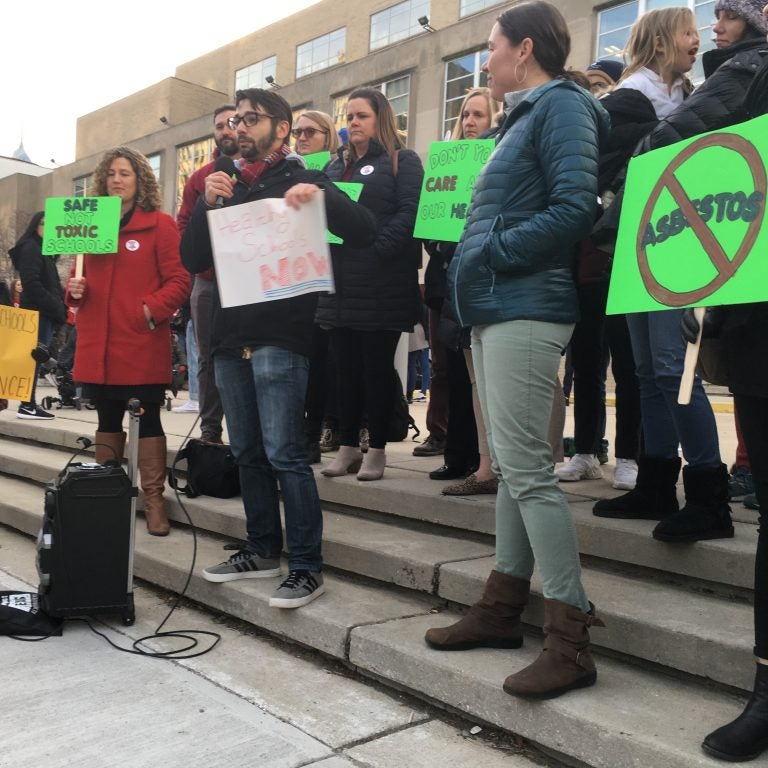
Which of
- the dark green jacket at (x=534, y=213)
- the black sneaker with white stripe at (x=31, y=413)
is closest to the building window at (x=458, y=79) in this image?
the black sneaker with white stripe at (x=31, y=413)

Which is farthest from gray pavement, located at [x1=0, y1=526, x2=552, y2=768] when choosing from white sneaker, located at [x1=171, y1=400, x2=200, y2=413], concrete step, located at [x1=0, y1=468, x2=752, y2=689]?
white sneaker, located at [x1=171, y1=400, x2=200, y2=413]

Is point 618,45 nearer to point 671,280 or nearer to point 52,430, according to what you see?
point 52,430

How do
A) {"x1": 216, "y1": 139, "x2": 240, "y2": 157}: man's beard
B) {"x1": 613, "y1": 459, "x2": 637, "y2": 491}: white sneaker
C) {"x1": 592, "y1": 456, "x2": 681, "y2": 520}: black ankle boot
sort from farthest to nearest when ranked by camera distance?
{"x1": 216, "y1": 139, "x2": 240, "y2": 157}: man's beard < {"x1": 613, "y1": 459, "x2": 637, "y2": 491}: white sneaker < {"x1": 592, "y1": 456, "x2": 681, "y2": 520}: black ankle boot

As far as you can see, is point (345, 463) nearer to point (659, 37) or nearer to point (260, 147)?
point (260, 147)

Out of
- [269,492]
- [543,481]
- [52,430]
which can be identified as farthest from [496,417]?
[52,430]

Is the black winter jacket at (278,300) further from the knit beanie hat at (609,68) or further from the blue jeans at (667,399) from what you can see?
the knit beanie hat at (609,68)

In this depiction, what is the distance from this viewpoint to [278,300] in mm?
3367

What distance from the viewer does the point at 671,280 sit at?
213cm

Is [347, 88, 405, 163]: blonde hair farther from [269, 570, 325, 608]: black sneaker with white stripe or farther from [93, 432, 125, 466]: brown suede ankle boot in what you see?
[269, 570, 325, 608]: black sneaker with white stripe

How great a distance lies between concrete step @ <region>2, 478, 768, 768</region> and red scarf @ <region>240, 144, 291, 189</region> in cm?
172

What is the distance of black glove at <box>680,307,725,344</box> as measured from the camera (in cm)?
208

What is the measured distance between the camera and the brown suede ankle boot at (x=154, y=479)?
4471 mm

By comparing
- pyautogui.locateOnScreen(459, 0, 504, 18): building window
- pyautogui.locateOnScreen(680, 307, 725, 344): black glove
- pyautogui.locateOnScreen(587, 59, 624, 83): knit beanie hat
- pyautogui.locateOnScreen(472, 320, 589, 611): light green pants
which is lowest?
pyautogui.locateOnScreen(472, 320, 589, 611): light green pants

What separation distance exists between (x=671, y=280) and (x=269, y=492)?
2.13 meters
